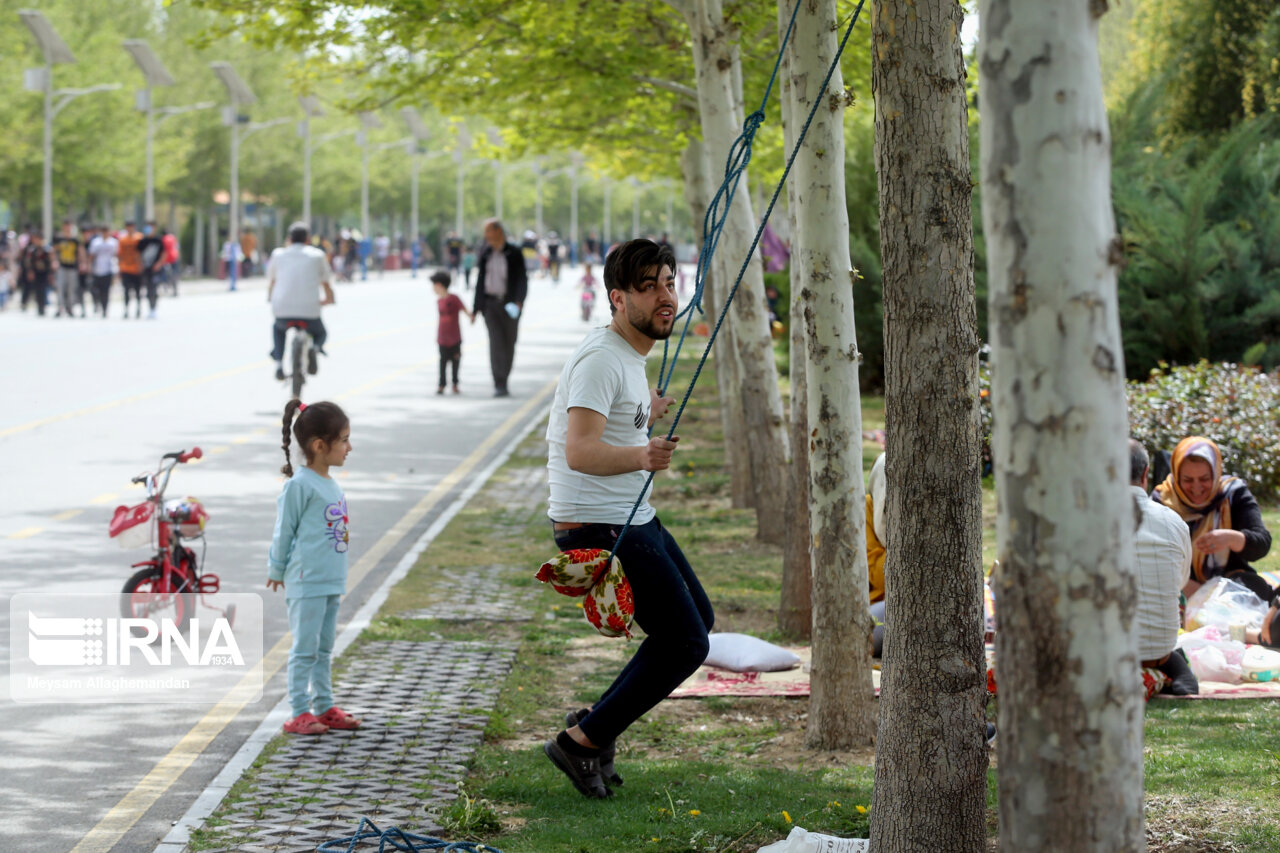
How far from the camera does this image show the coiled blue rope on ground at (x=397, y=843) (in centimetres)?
456

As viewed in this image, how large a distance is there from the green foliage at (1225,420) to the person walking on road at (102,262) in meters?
23.6

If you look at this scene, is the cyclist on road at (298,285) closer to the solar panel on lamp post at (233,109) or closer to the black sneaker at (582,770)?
the black sneaker at (582,770)

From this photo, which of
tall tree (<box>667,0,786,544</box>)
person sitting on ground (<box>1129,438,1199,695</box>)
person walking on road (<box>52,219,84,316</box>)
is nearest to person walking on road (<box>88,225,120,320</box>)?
person walking on road (<box>52,219,84,316</box>)

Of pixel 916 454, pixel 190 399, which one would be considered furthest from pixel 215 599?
pixel 190 399

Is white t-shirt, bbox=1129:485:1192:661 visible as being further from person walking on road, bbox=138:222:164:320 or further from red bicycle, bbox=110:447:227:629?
person walking on road, bbox=138:222:164:320

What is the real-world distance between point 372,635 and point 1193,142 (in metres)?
14.2

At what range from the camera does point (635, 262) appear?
4.95 m

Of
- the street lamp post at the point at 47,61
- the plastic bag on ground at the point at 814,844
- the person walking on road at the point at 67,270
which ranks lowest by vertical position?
the plastic bag on ground at the point at 814,844

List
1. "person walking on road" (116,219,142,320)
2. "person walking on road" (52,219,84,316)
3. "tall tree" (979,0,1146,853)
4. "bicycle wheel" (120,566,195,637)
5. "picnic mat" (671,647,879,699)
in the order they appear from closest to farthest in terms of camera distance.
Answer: "tall tree" (979,0,1146,853)
"picnic mat" (671,647,879,699)
"bicycle wheel" (120,566,195,637)
"person walking on road" (116,219,142,320)
"person walking on road" (52,219,84,316)

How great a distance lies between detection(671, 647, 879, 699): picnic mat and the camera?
6.79 m

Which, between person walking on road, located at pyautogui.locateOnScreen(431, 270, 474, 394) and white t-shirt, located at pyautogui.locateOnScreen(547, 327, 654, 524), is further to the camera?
person walking on road, located at pyautogui.locateOnScreen(431, 270, 474, 394)

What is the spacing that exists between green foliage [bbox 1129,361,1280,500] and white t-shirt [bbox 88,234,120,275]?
78.0ft

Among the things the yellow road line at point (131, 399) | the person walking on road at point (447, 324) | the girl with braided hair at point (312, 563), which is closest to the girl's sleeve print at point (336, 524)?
the girl with braided hair at point (312, 563)

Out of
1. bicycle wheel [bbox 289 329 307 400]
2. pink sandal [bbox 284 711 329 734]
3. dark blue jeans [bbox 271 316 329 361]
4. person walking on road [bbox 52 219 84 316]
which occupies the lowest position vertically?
pink sandal [bbox 284 711 329 734]
